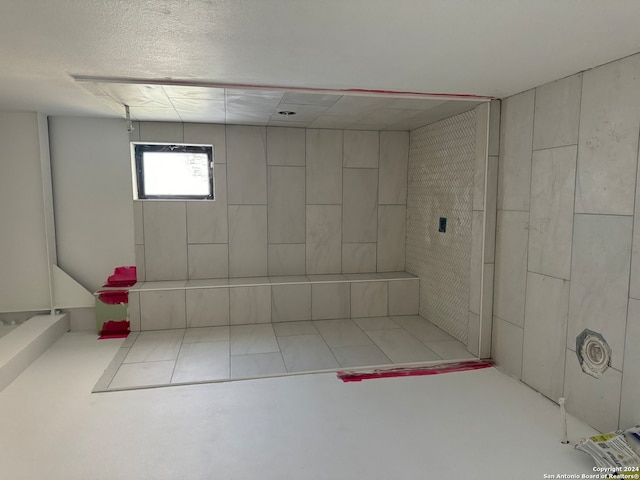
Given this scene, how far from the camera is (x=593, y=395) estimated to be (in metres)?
2.63

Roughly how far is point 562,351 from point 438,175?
236 centimetres

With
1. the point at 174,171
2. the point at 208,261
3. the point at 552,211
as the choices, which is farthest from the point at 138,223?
the point at 552,211

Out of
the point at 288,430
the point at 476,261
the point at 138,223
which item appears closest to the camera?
the point at 288,430

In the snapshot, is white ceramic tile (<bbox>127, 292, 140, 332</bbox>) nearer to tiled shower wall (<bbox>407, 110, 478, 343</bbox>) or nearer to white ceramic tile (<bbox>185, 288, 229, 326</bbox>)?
white ceramic tile (<bbox>185, 288, 229, 326</bbox>)

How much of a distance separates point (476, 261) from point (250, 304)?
A: 8.34 feet

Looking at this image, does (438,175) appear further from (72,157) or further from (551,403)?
(72,157)

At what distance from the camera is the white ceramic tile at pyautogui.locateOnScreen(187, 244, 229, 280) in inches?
197

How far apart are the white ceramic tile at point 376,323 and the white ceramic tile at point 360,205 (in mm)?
1060

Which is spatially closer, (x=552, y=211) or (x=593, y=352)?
(x=593, y=352)

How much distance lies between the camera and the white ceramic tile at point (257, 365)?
11.3ft

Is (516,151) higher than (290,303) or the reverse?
higher

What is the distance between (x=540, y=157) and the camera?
10.1ft

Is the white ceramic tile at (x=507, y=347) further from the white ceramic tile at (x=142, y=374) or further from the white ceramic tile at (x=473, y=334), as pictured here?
the white ceramic tile at (x=142, y=374)

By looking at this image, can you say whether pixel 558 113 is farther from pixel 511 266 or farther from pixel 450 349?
pixel 450 349
